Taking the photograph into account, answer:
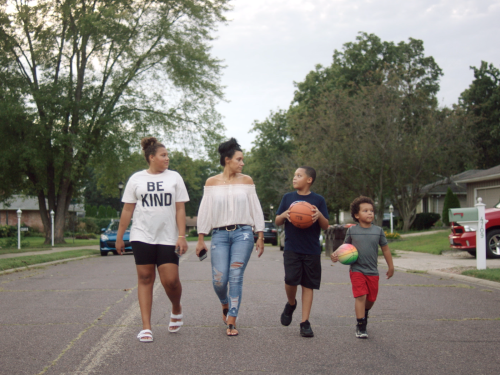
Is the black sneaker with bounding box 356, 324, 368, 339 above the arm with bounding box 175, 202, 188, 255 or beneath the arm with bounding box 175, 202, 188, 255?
beneath

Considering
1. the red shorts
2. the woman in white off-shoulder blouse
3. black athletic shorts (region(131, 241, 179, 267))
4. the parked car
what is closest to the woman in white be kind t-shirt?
black athletic shorts (region(131, 241, 179, 267))

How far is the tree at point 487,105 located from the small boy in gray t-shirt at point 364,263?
4832 cm

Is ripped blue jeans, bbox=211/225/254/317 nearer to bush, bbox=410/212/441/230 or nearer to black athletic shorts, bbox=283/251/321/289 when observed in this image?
black athletic shorts, bbox=283/251/321/289

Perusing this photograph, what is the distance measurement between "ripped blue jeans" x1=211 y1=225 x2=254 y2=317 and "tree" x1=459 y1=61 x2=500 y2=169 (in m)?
49.1

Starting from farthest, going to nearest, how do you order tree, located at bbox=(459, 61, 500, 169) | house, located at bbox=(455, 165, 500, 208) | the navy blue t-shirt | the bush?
tree, located at bbox=(459, 61, 500, 169) < the bush < house, located at bbox=(455, 165, 500, 208) < the navy blue t-shirt

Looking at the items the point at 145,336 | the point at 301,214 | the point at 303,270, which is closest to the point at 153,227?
the point at 145,336

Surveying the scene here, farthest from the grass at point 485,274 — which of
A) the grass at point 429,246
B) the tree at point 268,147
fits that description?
the tree at point 268,147

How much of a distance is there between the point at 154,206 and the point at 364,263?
218 cm

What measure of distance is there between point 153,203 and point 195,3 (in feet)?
88.9

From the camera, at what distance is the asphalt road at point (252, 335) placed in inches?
178

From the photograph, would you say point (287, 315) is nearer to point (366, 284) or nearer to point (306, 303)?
point (306, 303)

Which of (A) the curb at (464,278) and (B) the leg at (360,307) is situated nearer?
(B) the leg at (360,307)

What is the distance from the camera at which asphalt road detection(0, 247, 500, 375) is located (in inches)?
178

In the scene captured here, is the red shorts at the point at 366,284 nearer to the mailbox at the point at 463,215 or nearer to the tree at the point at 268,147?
the mailbox at the point at 463,215
